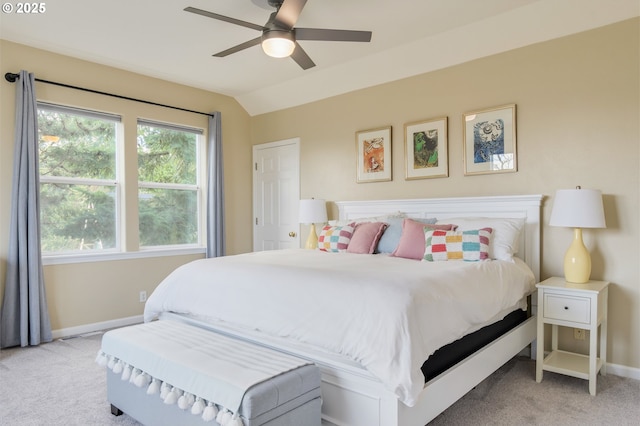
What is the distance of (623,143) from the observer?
113 inches

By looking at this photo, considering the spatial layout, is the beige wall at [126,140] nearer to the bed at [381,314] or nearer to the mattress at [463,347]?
the bed at [381,314]

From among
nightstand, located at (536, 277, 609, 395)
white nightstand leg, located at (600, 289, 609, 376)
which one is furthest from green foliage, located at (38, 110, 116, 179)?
white nightstand leg, located at (600, 289, 609, 376)

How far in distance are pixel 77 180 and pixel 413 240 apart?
3289 mm

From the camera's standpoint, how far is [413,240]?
10.4 feet

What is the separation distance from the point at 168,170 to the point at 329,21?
2.61 metres

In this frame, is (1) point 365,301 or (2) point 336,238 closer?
(1) point 365,301

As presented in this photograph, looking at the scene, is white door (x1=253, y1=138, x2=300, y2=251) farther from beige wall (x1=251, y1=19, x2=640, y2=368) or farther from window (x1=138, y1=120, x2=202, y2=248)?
beige wall (x1=251, y1=19, x2=640, y2=368)

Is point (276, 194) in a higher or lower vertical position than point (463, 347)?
higher

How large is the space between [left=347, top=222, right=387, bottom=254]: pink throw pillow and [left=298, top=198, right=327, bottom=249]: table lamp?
3.01ft

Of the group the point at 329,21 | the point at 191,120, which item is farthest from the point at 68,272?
the point at 329,21

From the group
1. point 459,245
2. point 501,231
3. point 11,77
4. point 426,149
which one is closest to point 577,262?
point 501,231

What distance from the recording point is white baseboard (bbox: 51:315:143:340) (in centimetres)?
379

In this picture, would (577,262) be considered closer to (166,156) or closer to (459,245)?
(459,245)

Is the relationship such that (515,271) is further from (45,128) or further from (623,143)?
(45,128)
